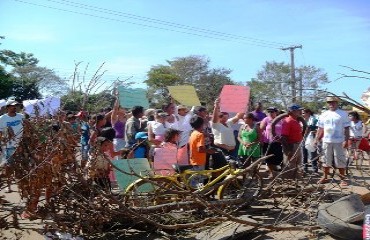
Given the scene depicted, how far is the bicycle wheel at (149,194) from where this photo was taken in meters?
4.73

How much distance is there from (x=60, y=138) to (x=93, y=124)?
406mm

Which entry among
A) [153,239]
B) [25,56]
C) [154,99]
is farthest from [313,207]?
[25,56]

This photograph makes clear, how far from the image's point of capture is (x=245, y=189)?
17.3ft

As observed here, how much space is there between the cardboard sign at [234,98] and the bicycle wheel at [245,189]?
1.75 m

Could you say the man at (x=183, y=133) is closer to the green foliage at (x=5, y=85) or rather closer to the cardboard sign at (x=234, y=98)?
the cardboard sign at (x=234, y=98)

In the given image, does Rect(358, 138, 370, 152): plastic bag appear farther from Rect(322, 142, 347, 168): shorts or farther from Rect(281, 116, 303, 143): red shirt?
Rect(281, 116, 303, 143): red shirt

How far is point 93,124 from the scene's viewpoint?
15.0 feet

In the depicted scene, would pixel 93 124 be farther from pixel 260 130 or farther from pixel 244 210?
pixel 260 130

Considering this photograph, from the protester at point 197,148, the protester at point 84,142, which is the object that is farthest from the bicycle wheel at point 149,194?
the protester at point 197,148

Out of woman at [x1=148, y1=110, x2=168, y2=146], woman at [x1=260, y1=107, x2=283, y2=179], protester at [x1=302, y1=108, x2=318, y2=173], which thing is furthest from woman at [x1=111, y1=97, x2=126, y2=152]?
protester at [x1=302, y1=108, x2=318, y2=173]

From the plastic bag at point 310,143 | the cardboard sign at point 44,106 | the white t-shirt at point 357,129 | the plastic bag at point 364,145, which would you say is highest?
the cardboard sign at point 44,106

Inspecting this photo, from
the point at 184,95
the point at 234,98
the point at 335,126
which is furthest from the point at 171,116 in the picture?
the point at 335,126

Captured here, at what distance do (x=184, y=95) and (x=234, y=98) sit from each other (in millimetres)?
1010

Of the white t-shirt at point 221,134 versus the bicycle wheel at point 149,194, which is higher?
the white t-shirt at point 221,134
